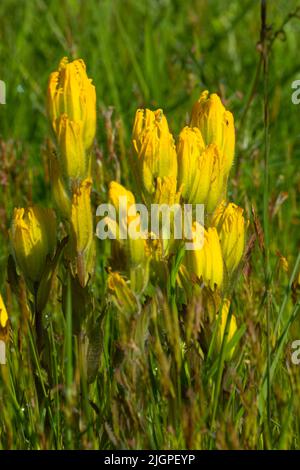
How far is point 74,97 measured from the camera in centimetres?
129

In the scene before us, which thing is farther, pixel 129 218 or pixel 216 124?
pixel 216 124

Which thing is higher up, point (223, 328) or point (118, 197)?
point (118, 197)

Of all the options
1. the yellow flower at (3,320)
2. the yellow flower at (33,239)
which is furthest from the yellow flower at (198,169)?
the yellow flower at (3,320)

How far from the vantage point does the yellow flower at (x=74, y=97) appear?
1.29 meters

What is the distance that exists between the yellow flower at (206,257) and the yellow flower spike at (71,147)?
0.62 ft

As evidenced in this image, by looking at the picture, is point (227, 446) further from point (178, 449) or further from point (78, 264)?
point (78, 264)

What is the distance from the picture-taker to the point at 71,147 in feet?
4.25

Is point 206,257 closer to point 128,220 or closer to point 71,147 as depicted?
point 128,220

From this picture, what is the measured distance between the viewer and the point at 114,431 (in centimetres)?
126

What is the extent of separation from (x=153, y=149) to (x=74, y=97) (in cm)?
14

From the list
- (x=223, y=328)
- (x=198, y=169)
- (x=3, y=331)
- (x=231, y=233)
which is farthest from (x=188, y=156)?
(x=3, y=331)

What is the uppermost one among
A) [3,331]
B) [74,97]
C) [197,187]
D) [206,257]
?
[74,97]

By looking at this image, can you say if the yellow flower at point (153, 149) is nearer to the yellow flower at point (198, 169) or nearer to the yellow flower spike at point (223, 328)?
the yellow flower at point (198, 169)
